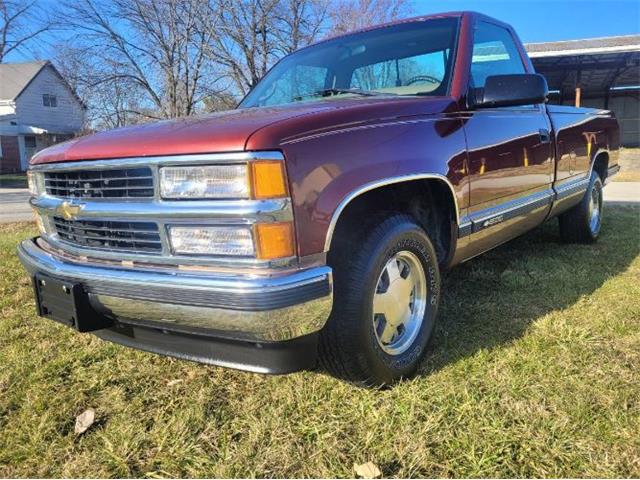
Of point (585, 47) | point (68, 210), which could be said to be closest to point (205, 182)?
point (68, 210)

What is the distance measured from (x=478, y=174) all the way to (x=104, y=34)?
15.9 meters

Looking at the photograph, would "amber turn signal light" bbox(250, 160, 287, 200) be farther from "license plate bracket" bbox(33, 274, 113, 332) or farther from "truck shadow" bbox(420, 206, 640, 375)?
"truck shadow" bbox(420, 206, 640, 375)

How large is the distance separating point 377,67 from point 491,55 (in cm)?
88

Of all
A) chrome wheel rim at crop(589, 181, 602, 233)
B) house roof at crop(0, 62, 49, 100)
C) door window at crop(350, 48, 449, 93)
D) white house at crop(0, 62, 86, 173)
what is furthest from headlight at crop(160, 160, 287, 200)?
house roof at crop(0, 62, 49, 100)

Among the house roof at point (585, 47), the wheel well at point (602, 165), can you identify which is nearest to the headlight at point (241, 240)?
the wheel well at point (602, 165)

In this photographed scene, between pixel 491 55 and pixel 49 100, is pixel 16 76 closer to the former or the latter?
pixel 49 100

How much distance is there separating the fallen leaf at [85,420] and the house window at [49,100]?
35.0 meters

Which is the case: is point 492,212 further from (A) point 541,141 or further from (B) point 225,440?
(B) point 225,440

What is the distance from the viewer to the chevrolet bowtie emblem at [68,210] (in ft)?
7.50

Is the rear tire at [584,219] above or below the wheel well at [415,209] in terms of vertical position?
below

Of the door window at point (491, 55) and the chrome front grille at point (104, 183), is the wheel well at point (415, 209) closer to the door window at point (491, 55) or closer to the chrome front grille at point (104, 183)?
the door window at point (491, 55)

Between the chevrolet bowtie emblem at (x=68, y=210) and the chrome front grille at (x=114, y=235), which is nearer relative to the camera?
the chrome front grille at (x=114, y=235)

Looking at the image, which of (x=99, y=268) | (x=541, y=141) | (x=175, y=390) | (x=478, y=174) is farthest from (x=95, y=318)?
(x=541, y=141)

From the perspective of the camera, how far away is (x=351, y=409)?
228cm
